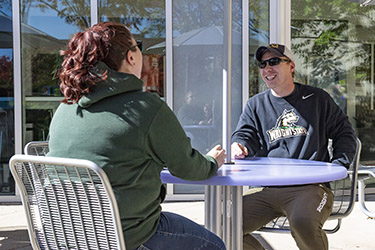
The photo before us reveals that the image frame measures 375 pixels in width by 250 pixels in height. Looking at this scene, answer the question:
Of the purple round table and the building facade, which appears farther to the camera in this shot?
the building facade

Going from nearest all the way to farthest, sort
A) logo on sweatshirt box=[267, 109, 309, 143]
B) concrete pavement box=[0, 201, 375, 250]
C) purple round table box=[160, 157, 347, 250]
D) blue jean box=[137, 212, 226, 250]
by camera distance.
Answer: blue jean box=[137, 212, 226, 250] < purple round table box=[160, 157, 347, 250] < logo on sweatshirt box=[267, 109, 309, 143] < concrete pavement box=[0, 201, 375, 250]

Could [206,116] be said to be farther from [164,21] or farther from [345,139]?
[345,139]

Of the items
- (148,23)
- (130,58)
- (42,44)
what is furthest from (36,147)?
(42,44)

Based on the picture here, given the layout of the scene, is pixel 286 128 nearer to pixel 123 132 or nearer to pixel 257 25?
pixel 123 132

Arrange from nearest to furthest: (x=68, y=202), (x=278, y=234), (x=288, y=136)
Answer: (x=68, y=202)
(x=288, y=136)
(x=278, y=234)

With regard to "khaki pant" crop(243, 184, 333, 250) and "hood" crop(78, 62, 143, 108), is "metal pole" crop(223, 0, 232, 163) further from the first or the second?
"hood" crop(78, 62, 143, 108)

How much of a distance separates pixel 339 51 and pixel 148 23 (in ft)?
8.84

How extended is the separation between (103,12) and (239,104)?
7.16ft

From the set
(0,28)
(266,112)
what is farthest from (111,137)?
(0,28)

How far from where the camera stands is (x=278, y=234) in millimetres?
4668

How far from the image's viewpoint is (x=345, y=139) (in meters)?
3.02

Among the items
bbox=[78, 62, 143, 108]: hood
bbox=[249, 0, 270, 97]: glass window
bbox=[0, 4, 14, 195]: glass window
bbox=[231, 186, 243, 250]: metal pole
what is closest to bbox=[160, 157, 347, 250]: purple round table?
bbox=[231, 186, 243, 250]: metal pole

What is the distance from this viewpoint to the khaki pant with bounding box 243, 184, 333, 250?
2.63 metres

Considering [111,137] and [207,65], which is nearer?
[111,137]
